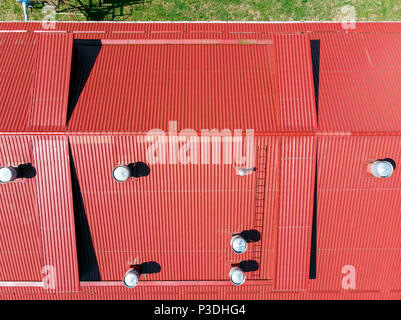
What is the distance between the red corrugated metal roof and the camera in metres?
15.6

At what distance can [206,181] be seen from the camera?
16031mm

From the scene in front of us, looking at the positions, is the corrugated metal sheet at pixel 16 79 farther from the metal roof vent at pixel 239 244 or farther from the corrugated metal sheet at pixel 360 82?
the corrugated metal sheet at pixel 360 82

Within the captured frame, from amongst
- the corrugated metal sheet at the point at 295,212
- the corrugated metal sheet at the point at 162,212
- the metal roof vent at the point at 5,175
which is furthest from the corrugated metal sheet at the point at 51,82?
the corrugated metal sheet at the point at 295,212

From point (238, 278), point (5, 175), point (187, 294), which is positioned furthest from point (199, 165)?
point (5, 175)

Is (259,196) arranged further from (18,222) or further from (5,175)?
(18,222)

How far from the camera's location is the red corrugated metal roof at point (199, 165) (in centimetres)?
1558

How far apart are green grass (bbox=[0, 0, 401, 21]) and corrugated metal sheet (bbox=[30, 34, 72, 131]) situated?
8763 millimetres

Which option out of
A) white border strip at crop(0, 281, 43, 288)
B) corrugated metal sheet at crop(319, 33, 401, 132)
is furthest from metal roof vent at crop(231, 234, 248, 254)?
white border strip at crop(0, 281, 43, 288)

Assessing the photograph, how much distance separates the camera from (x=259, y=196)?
640 inches

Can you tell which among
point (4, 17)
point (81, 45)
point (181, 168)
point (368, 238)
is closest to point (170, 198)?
point (181, 168)

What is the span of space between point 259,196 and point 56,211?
12.8m

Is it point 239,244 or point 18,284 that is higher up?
point 239,244

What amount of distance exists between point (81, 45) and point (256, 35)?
12178 mm

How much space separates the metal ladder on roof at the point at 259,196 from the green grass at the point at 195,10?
14.7 meters
